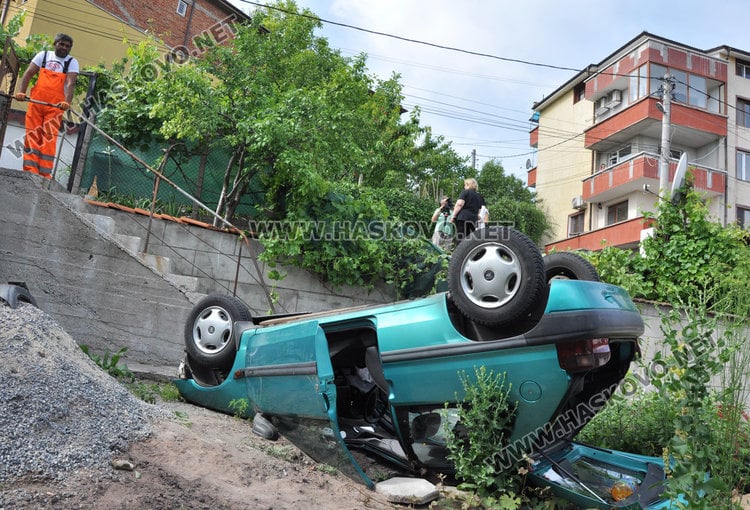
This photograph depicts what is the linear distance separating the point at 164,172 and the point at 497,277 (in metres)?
7.75

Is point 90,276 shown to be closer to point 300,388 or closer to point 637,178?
point 300,388

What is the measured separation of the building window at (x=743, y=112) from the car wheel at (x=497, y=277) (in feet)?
92.5

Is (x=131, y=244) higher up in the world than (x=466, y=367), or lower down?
higher up

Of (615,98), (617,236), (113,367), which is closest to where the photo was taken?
(113,367)

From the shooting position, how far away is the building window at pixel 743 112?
2619cm

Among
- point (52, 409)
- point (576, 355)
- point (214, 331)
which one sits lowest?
point (52, 409)

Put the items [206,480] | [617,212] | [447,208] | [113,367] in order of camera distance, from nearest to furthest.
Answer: [206,480], [113,367], [447,208], [617,212]

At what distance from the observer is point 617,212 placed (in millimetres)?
26719

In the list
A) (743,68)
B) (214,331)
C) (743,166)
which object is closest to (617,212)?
(743,166)

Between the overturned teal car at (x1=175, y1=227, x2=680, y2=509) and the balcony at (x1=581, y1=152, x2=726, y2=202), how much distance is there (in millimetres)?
22265

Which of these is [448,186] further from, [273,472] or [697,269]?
[273,472]

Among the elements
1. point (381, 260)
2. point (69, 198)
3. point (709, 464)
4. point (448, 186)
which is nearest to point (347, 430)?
point (709, 464)

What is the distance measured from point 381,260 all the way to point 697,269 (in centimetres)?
485

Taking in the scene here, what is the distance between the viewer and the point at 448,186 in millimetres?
21141
